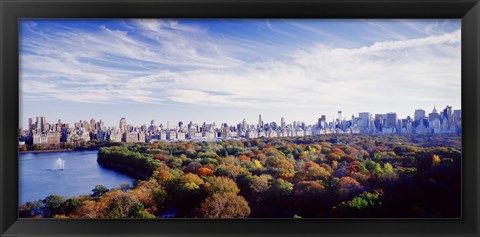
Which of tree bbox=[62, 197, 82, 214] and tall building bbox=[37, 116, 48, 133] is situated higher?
tall building bbox=[37, 116, 48, 133]

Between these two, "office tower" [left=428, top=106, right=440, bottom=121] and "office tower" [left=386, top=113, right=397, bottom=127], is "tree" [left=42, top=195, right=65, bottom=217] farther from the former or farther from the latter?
"office tower" [left=428, top=106, right=440, bottom=121]

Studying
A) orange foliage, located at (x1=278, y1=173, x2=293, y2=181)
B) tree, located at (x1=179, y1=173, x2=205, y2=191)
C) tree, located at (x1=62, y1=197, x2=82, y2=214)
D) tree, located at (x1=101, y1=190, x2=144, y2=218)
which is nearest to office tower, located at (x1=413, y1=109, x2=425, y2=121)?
orange foliage, located at (x1=278, y1=173, x2=293, y2=181)

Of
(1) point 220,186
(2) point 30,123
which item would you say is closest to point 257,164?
(1) point 220,186

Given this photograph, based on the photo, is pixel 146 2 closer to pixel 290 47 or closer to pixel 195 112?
pixel 195 112

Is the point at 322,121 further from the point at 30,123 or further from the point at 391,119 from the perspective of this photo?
the point at 30,123

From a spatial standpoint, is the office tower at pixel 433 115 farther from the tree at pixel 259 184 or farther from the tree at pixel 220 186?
the tree at pixel 220 186

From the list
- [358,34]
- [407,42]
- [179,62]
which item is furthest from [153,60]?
[407,42]
